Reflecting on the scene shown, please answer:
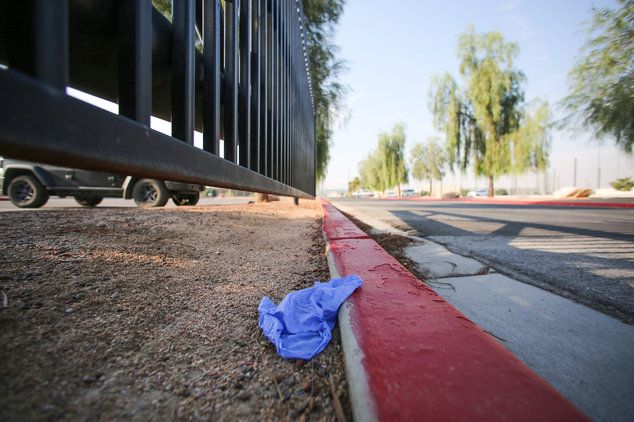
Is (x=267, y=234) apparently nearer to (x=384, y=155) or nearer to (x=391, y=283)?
(x=391, y=283)

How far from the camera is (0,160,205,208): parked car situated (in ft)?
15.2

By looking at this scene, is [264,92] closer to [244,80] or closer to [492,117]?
[244,80]

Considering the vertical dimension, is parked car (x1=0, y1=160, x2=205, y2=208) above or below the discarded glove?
above

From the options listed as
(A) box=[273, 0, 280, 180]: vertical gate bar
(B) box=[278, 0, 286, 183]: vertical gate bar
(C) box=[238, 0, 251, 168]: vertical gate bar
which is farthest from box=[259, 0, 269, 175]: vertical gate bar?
(B) box=[278, 0, 286, 183]: vertical gate bar

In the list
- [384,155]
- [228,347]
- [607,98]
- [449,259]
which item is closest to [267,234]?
[449,259]

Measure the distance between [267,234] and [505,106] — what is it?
1813 cm

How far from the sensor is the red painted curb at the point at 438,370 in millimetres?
429

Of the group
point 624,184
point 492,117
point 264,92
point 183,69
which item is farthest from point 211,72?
point 624,184

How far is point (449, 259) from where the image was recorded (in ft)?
6.12

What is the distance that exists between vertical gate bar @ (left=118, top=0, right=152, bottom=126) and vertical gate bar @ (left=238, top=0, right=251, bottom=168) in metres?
0.65

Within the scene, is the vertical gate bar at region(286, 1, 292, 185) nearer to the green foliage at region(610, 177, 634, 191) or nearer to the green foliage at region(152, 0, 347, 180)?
the green foliage at region(152, 0, 347, 180)

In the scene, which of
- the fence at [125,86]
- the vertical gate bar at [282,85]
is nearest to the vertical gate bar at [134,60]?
the fence at [125,86]

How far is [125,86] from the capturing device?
0.60 meters

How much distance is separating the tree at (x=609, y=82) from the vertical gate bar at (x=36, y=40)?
41.7 feet
